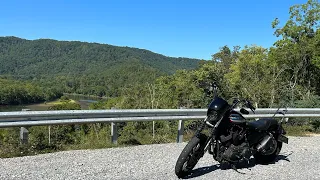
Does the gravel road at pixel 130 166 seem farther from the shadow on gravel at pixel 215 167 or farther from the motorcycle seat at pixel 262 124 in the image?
the motorcycle seat at pixel 262 124

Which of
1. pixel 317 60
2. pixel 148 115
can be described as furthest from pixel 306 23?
pixel 148 115

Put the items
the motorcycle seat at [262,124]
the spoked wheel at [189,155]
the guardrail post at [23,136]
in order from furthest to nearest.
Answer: the guardrail post at [23,136]
the motorcycle seat at [262,124]
the spoked wheel at [189,155]

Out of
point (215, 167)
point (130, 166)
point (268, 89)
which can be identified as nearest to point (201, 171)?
point (215, 167)

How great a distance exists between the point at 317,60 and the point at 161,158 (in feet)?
68.7

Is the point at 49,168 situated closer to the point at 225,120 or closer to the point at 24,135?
the point at 24,135

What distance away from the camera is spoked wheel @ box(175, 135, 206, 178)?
4.96 m

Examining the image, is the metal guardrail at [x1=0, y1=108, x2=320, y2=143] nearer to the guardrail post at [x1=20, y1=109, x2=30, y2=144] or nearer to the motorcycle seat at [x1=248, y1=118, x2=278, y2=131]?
the guardrail post at [x1=20, y1=109, x2=30, y2=144]

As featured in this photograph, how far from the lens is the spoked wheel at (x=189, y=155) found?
4.96 meters

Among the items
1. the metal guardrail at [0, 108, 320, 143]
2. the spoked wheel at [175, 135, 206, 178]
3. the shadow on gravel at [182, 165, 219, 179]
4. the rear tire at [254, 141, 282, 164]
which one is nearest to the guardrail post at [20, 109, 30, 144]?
the metal guardrail at [0, 108, 320, 143]

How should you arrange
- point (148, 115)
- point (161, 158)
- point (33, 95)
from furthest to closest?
point (33, 95)
point (148, 115)
point (161, 158)

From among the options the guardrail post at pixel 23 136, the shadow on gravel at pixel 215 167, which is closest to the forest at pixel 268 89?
the guardrail post at pixel 23 136

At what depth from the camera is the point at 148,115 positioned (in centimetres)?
783

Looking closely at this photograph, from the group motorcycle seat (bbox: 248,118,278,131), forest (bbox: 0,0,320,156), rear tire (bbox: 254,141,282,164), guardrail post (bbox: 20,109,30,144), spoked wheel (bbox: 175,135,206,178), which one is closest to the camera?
spoked wheel (bbox: 175,135,206,178)

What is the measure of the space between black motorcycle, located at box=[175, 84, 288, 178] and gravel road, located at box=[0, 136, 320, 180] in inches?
11.9
